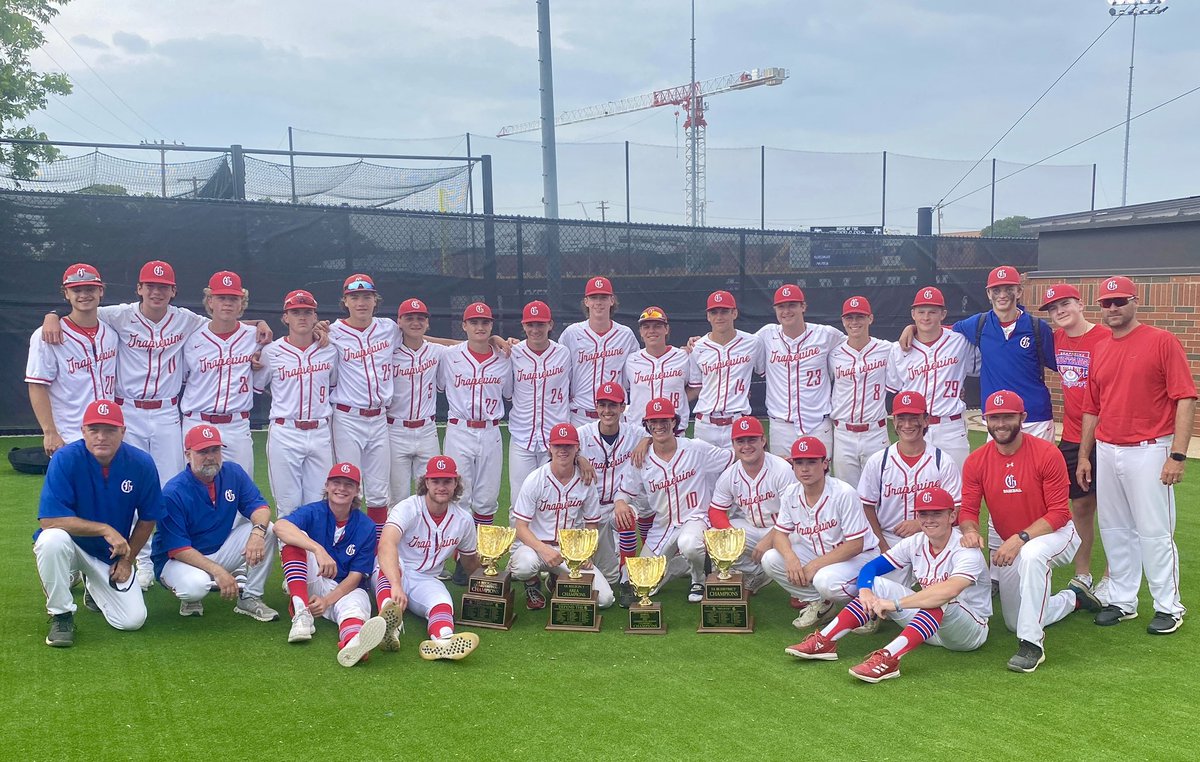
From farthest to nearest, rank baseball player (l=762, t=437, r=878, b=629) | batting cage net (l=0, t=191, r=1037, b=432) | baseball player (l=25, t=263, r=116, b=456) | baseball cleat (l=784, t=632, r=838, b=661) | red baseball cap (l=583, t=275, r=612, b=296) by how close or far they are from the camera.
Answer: batting cage net (l=0, t=191, r=1037, b=432)
red baseball cap (l=583, t=275, r=612, b=296)
baseball player (l=25, t=263, r=116, b=456)
baseball player (l=762, t=437, r=878, b=629)
baseball cleat (l=784, t=632, r=838, b=661)

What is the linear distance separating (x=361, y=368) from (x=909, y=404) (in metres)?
3.41

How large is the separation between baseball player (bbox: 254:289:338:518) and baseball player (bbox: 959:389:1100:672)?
3787 mm

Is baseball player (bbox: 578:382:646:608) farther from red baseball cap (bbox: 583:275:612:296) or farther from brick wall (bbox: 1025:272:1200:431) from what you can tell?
brick wall (bbox: 1025:272:1200:431)

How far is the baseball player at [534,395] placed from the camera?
6.09 m

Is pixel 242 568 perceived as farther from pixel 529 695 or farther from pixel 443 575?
pixel 529 695

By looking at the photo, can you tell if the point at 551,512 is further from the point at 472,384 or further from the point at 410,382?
the point at 410,382

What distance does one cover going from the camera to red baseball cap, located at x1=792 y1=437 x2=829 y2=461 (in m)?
4.84

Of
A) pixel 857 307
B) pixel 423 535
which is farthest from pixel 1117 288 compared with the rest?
pixel 423 535

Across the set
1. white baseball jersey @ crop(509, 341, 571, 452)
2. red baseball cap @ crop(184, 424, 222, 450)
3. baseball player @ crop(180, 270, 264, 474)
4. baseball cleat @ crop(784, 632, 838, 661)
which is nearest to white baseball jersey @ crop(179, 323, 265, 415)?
baseball player @ crop(180, 270, 264, 474)

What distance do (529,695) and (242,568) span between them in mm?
2203

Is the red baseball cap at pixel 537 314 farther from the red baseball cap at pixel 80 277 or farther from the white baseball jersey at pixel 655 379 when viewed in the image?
the red baseball cap at pixel 80 277

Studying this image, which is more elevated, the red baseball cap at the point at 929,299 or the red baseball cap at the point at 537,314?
the red baseball cap at the point at 929,299

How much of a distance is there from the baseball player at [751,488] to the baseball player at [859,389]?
0.78 metres

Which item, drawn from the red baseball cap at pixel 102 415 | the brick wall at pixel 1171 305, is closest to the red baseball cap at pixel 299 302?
the red baseball cap at pixel 102 415
